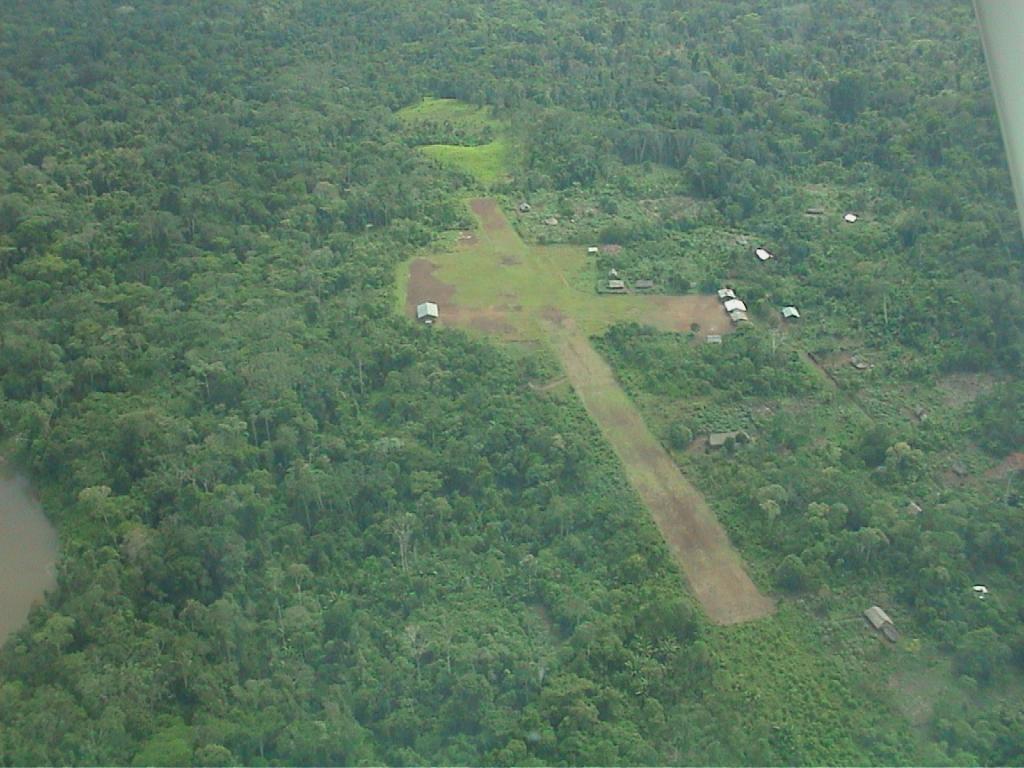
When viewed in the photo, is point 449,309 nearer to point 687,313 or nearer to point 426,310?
point 426,310

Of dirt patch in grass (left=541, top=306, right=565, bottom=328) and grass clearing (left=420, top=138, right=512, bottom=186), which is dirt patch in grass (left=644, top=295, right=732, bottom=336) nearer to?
dirt patch in grass (left=541, top=306, right=565, bottom=328)

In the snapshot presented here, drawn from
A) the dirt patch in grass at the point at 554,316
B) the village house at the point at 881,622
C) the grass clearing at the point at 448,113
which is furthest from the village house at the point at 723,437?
the grass clearing at the point at 448,113

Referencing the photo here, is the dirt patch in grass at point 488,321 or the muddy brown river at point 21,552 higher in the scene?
the muddy brown river at point 21,552

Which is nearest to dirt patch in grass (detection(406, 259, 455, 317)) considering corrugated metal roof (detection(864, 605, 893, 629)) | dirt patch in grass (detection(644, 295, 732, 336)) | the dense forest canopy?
the dense forest canopy

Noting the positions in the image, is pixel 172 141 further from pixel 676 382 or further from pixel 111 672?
pixel 111 672

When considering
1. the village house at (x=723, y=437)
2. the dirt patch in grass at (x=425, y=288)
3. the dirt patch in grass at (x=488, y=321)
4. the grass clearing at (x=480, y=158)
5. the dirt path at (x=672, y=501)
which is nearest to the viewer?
the dirt path at (x=672, y=501)

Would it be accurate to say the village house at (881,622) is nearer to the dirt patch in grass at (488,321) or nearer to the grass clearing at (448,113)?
the dirt patch in grass at (488,321)

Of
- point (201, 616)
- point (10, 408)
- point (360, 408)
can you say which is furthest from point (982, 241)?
point (10, 408)
